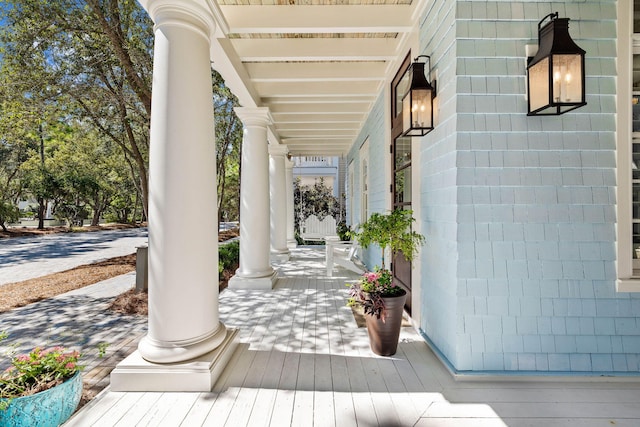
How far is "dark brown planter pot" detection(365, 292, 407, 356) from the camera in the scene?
8.02 feet

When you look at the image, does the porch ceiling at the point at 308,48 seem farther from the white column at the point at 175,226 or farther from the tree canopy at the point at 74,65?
the tree canopy at the point at 74,65

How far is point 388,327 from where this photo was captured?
2.46 metres

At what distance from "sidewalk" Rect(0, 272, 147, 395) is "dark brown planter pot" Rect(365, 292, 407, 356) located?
204 centimetres

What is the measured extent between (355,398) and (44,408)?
173 cm

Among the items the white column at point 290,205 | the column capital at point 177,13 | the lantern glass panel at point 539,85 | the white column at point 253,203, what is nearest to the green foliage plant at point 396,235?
the lantern glass panel at point 539,85

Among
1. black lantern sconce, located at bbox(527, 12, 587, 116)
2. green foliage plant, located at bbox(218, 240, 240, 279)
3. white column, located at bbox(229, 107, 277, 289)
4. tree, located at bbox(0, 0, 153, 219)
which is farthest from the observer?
green foliage plant, located at bbox(218, 240, 240, 279)

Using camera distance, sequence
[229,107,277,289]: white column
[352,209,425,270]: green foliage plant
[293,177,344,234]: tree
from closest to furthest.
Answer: [352,209,425,270]: green foliage plant < [229,107,277,289]: white column < [293,177,344,234]: tree

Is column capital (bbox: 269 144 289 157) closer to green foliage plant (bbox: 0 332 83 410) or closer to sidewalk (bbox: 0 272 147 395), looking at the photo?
sidewalk (bbox: 0 272 147 395)

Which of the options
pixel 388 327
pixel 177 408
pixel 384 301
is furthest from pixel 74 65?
pixel 388 327

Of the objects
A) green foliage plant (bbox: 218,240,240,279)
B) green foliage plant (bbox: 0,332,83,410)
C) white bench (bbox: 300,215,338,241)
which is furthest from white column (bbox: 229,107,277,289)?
white bench (bbox: 300,215,338,241)

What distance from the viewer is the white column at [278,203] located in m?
7.46

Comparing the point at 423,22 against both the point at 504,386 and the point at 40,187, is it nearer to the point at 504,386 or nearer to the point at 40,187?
the point at 504,386

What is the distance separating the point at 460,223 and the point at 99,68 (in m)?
6.33

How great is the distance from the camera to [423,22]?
2.81 metres
